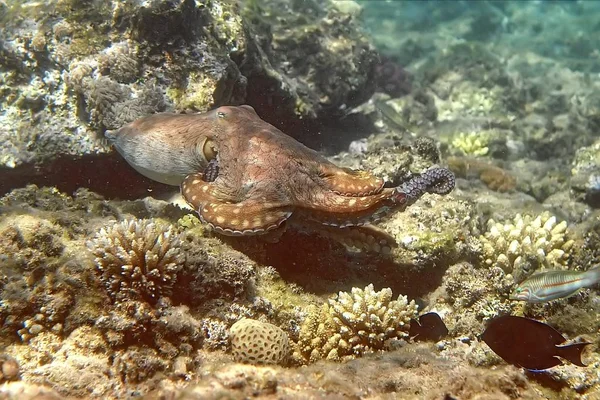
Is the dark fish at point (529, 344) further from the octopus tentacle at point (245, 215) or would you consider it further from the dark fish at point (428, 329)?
the octopus tentacle at point (245, 215)

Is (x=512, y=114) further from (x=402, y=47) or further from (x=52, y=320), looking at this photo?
(x=52, y=320)

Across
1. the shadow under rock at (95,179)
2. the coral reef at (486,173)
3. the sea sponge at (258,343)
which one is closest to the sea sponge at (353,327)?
the sea sponge at (258,343)

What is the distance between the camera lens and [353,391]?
10.0 ft

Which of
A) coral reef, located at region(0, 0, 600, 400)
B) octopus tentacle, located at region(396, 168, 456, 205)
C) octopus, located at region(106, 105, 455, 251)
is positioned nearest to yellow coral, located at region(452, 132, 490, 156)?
coral reef, located at region(0, 0, 600, 400)

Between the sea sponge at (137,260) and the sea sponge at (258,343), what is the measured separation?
0.87 metres

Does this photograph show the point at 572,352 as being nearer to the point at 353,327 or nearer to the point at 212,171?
the point at 353,327

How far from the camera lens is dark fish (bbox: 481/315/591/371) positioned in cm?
361

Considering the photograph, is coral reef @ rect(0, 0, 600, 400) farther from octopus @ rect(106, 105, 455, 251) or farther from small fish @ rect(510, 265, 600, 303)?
small fish @ rect(510, 265, 600, 303)

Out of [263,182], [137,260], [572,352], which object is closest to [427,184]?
[263,182]

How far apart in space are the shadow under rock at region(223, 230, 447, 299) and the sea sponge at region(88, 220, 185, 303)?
2.81 feet

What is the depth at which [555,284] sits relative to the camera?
166 inches

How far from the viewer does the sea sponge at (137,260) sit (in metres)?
3.94

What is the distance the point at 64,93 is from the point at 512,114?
45.4 feet

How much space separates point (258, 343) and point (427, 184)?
2855 mm
